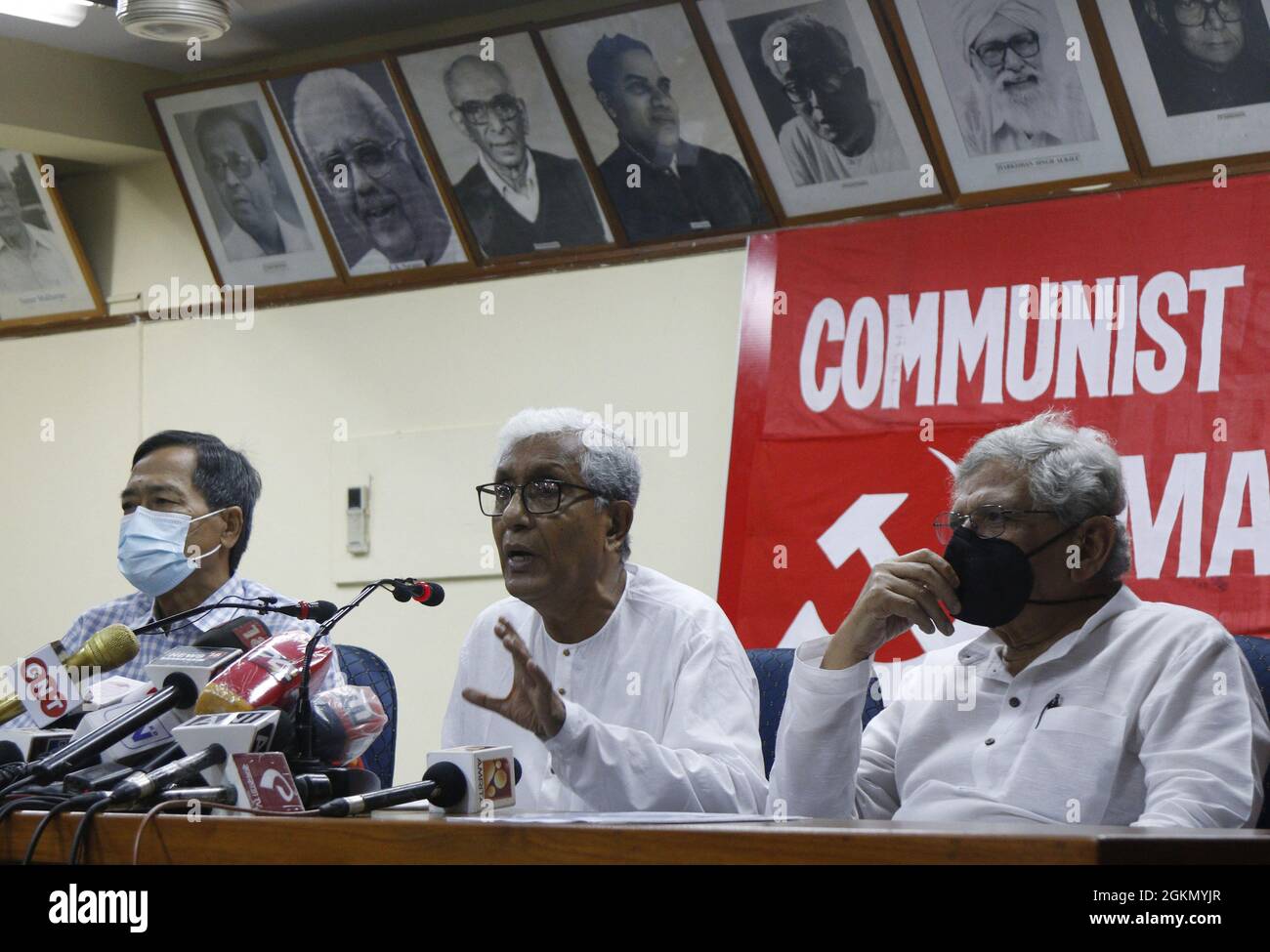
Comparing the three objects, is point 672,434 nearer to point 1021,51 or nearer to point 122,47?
point 1021,51

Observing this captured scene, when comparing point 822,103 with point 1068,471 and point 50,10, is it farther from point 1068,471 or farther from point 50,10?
point 50,10

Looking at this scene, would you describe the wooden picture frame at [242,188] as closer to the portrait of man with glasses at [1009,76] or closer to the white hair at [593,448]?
the portrait of man with glasses at [1009,76]

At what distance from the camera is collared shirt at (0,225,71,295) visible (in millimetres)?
6383

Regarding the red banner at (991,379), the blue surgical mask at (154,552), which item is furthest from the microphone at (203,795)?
the red banner at (991,379)

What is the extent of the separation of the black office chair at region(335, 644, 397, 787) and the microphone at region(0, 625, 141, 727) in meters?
1.05

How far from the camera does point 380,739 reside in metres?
3.55

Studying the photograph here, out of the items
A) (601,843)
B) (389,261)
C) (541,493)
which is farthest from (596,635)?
(389,261)

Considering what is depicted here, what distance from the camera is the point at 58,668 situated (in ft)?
8.04

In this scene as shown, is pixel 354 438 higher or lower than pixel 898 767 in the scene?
higher

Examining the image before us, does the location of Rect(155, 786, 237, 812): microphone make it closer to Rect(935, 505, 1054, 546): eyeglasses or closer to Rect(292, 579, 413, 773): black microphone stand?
Rect(292, 579, 413, 773): black microphone stand

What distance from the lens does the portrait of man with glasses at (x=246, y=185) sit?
5.78 meters

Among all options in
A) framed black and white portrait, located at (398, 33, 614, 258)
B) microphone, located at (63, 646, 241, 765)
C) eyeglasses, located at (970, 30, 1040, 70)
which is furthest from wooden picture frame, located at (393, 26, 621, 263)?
microphone, located at (63, 646, 241, 765)
